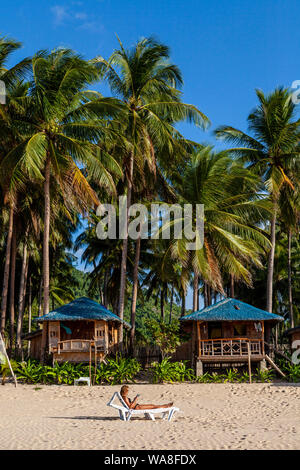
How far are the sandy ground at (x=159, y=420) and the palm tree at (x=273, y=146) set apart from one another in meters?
8.25

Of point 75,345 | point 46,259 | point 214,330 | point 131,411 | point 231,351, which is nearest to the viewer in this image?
point 131,411

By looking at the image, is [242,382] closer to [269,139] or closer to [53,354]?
[53,354]

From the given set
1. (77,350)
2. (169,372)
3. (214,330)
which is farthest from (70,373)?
(214,330)

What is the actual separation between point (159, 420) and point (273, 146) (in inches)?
638

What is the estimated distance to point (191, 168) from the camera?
25.1 meters

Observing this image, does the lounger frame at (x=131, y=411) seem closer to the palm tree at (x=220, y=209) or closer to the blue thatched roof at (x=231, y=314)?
the blue thatched roof at (x=231, y=314)

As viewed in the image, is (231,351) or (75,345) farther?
(231,351)

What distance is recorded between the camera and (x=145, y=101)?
25172 mm

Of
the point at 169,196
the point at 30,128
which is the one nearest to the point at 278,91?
the point at 169,196

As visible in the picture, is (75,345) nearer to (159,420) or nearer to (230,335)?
(230,335)

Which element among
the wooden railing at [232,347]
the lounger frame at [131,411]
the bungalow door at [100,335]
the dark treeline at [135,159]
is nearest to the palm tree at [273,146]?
the dark treeline at [135,159]

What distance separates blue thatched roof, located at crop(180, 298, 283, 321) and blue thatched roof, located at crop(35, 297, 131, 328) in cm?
321

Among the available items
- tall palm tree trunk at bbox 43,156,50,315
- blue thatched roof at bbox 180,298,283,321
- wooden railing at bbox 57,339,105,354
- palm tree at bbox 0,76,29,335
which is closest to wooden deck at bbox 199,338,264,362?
blue thatched roof at bbox 180,298,283,321

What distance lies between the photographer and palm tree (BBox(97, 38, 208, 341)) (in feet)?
79.0
